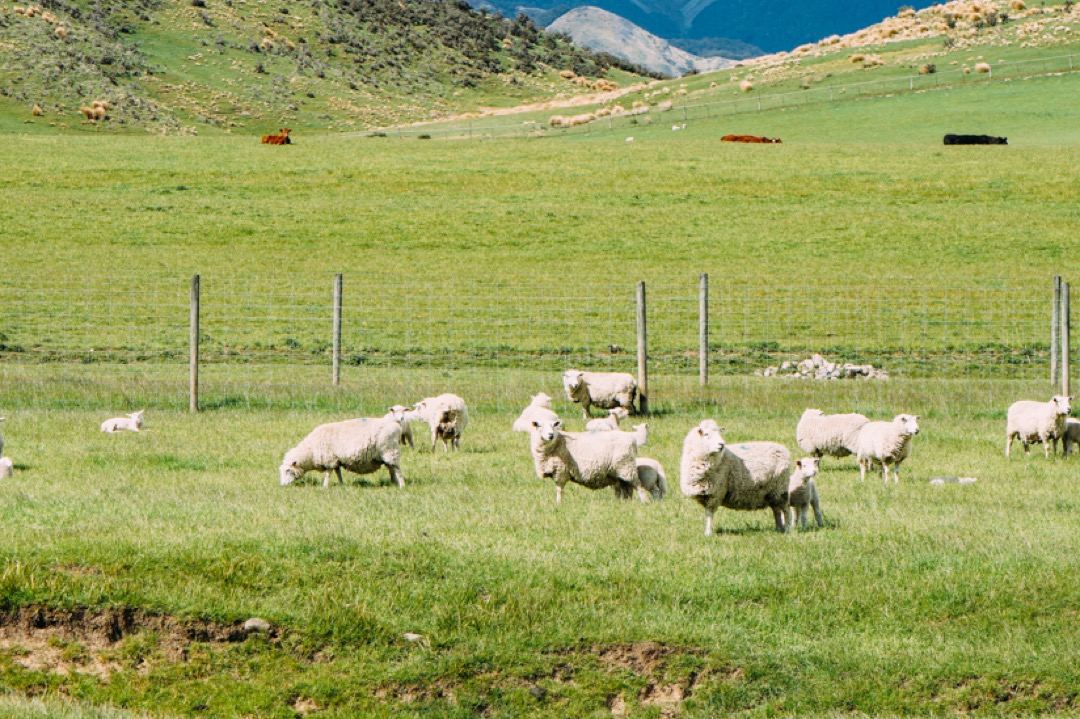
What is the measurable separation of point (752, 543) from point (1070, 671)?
3144 millimetres

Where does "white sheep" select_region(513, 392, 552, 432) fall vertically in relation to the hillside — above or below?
below

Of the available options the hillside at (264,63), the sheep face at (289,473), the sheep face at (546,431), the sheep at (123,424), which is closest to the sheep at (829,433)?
the sheep face at (546,431)

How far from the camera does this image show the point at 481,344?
109ft

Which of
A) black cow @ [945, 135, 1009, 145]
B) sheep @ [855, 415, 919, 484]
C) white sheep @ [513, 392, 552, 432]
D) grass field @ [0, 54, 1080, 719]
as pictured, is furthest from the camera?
black cow @ [945, 135, 1009, 145]

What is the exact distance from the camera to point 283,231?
4900 cm

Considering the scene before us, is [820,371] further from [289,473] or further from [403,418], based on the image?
[289,473]

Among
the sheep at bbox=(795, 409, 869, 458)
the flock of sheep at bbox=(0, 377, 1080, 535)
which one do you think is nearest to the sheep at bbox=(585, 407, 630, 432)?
the flock of sheep at bbox=(0, 377, 1080, 535)

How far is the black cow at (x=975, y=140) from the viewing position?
6481 cm

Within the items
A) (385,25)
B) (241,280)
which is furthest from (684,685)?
(385,25)

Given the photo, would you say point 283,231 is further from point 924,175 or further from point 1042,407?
point 1042,407

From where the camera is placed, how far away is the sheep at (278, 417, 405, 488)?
14781mm

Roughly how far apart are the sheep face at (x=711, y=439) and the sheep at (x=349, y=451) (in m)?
4.10

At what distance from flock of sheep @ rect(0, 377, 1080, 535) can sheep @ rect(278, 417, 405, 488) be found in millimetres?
11

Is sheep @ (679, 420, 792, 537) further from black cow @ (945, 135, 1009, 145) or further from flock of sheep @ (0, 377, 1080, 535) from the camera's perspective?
black cow @ (945, 135, 1009, 145)
